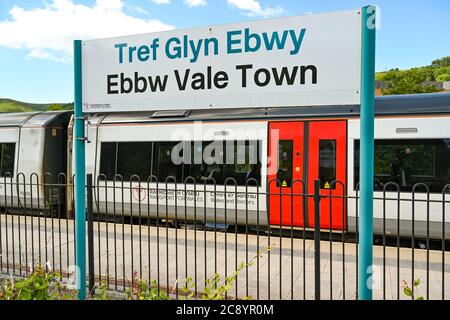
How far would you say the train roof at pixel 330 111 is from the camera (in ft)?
22.1

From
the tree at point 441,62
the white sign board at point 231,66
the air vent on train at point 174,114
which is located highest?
the tree at point 441,62

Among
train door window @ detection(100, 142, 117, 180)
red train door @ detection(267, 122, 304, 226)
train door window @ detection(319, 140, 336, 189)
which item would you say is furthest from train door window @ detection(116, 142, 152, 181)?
train door window @ detection(319, 140, 336, 189)

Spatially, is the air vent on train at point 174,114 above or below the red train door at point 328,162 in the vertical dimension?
above

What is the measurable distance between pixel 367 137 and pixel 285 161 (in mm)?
5092

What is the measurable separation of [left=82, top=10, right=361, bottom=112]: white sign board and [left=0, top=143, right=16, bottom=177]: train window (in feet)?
27.1

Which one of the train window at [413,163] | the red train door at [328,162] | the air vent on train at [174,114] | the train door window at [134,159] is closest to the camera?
the train window at [413,163]

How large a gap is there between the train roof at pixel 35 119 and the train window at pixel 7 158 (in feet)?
1.87

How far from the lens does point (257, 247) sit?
14.1 ft

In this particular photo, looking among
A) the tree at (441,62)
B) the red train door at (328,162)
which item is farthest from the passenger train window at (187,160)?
the tree at (441,62)

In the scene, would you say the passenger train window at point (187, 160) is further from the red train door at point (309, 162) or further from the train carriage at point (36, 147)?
the train carriage at point (36, 147)

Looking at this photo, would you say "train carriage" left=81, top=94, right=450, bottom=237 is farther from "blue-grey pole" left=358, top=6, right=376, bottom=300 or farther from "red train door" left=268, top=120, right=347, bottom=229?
"blue-grey pole" left=358, top=6, right=376, bottom=300

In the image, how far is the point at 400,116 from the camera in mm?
6871

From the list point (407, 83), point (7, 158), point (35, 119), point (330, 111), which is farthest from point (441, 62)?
point (7, 158)

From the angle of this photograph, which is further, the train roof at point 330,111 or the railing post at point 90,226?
the train roof at point 330,111
